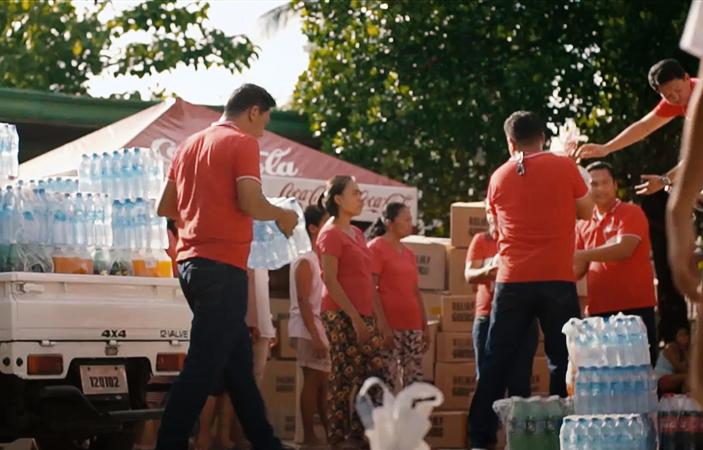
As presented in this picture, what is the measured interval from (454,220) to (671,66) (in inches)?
150

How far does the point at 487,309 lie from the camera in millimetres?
10414

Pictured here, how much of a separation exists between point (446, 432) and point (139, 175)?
3685 mm

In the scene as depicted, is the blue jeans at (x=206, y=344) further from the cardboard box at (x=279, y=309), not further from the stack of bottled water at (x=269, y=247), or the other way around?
the cardboard box at (x=279, y=309)

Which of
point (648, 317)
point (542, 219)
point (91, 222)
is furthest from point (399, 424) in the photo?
point (648, 317)

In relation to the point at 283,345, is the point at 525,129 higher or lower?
higher

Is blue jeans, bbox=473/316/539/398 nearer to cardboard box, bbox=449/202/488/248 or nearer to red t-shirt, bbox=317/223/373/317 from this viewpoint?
red t-shirt, bbox=317/223/373/317

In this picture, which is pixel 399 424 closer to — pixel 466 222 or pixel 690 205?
pixel 690 205

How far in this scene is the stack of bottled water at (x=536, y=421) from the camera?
7.92 metres

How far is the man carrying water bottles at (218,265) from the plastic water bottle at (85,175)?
1.50m

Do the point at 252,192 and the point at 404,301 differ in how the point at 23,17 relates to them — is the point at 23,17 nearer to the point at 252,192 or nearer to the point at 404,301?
the point at 404,301

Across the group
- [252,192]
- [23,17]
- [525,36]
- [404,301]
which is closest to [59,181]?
[252,192]

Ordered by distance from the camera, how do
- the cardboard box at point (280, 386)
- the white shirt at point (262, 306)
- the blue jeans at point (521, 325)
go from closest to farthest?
the blue jeans at point (521, 325) → the white shirt at point (262, 306) → the cardboard box at point (280, 386)

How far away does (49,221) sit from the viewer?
8.45m

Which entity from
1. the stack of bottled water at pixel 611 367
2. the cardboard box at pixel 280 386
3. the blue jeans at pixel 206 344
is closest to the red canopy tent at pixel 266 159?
the cardboard box at pixel 280 386
